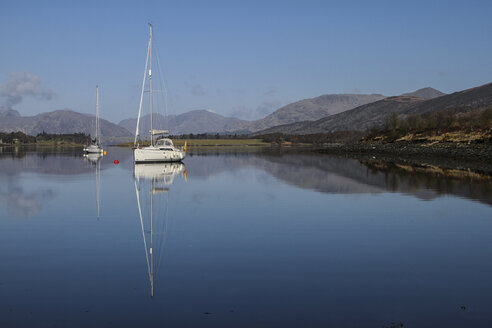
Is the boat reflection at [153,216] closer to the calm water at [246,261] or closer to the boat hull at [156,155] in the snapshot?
the calm water at [246,261]

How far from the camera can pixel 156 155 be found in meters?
53.4

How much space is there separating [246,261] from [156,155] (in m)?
42.8

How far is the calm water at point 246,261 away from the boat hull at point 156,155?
28027 millimetres

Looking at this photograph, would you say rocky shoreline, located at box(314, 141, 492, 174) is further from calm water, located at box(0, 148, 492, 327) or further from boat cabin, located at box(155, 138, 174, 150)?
calm water, located at box(0, 148, 492, 327)

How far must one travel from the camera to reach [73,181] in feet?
110

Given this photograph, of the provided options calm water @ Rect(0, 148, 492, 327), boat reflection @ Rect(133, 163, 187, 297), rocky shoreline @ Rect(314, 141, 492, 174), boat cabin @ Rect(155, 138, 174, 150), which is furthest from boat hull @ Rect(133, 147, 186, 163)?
calm water @ Rect(0, 148, 492, 327)

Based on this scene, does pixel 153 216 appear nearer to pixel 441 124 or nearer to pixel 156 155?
pixel 156 155

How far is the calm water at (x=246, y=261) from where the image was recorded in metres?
8.40

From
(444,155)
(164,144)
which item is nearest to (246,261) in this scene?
(164,144)

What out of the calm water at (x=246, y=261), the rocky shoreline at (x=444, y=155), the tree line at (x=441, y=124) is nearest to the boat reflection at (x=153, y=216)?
the calm water at (x=246, y=261)

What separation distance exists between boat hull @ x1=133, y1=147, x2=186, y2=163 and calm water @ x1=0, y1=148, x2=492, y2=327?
28.0 m

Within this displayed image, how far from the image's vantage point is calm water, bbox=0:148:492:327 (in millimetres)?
8398

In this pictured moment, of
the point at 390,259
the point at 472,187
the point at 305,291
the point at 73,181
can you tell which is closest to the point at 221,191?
the point at 73,181

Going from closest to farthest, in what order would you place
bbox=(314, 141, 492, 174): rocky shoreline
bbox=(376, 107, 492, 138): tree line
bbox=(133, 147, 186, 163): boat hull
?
bbox=(133, 147, 186, 163): boat hull
bbox=(314, 141, 492, 174): rocky shoreline
bbox=(376, 107, 492, 138): tree line
